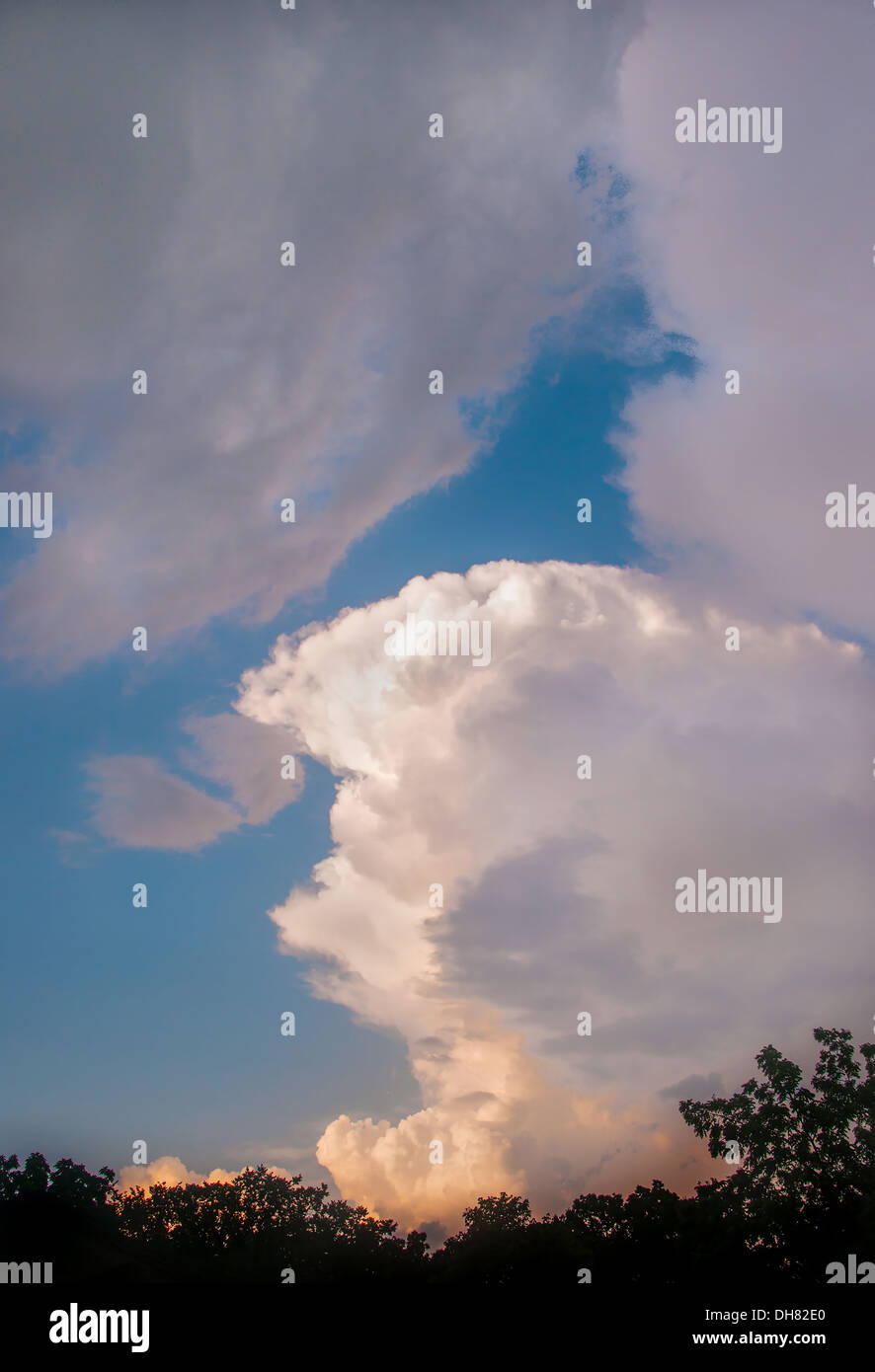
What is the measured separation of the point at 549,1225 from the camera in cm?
4547

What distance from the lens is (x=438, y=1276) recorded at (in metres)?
45.8

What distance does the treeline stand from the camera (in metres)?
33.7

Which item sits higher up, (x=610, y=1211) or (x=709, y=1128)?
(x=709, y=1128)

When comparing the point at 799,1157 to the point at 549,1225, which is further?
the point at 549,1225

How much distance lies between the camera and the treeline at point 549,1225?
111 feet

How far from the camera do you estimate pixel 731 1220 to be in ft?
116
